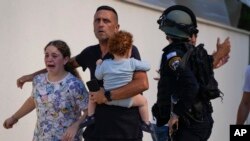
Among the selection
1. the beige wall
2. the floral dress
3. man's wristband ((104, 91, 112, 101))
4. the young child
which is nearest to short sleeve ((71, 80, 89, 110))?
the floral dress

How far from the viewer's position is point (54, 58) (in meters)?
4.49

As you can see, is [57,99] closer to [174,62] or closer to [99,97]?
[99,97]

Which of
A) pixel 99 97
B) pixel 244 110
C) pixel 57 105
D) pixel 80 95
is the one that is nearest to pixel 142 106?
pixel 99 97

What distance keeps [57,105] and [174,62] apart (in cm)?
95

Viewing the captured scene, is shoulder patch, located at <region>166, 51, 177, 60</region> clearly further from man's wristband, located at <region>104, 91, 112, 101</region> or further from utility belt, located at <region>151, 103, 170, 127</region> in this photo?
man's wristband, located at <region>104, 91, 112, 101</region>

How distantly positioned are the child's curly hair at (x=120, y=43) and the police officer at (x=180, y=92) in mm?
304

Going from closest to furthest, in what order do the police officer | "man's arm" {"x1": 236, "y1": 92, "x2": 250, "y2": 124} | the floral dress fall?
the police officer < the floral dress < "man's arm" {"x1": 236, "y1": 92, "x2": 250, "y2": 124}

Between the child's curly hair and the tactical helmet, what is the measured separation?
1.12ft

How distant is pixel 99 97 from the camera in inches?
163

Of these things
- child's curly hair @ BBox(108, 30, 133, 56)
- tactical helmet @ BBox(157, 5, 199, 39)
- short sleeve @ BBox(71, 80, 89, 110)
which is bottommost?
short sleeve @ BBox(71, 80, 89, 110)

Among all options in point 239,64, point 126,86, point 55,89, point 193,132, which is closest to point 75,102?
point 55,89

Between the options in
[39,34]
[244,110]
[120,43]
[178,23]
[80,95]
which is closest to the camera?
[120,43]

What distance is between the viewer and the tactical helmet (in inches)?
168

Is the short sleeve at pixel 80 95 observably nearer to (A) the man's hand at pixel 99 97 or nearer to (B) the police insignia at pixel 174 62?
(A) the man's hand at pixel 99 97
